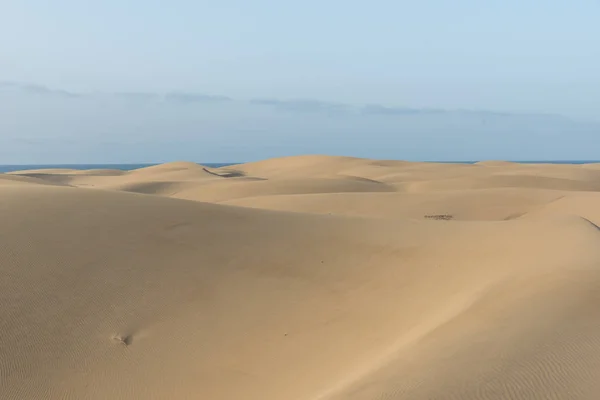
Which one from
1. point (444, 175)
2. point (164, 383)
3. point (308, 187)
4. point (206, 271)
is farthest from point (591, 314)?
point (444, 175)

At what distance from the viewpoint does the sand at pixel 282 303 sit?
194 inches

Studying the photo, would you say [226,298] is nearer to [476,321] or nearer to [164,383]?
[164,383]

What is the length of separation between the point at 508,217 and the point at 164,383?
14.7 metres

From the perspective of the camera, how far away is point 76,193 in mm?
12070

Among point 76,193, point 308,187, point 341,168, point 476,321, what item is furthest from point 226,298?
point 341,168

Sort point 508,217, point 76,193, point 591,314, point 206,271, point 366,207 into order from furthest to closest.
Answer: point 366,207 → point 508,217 → point 76,193 → point 206,271 → point 591,314

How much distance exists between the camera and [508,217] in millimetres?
18453

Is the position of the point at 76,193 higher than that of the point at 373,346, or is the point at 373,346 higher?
the point at 76,193

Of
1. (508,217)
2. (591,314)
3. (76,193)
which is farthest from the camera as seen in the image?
(508,217)

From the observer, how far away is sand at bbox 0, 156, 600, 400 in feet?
16.2

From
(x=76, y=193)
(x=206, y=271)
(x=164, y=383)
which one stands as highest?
(x=76, y=193)

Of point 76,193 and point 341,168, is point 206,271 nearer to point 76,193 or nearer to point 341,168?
point 76,193

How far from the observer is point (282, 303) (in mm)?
7766

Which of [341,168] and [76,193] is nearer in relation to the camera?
[76,193]
